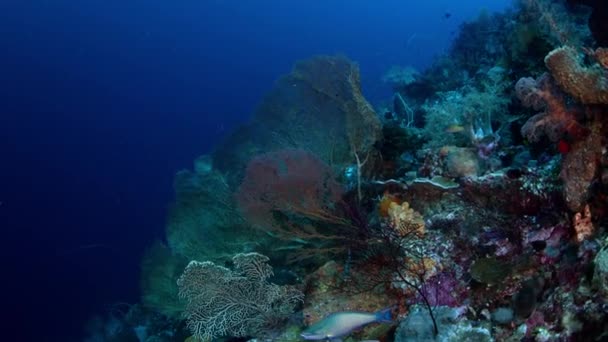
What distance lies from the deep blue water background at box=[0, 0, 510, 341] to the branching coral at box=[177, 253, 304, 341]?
574 inches

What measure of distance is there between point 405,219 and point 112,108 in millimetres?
63012

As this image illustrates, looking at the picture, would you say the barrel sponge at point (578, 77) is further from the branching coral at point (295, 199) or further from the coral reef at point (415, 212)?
the branching coral at point (295, 199)

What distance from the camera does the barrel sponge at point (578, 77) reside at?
3143 millimetres

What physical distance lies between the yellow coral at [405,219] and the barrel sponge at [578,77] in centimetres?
161

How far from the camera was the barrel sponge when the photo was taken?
3.14 metres

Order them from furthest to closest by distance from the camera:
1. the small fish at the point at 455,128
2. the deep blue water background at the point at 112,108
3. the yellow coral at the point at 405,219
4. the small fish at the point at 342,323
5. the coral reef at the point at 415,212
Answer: the deep blue water background at the point at 112,108 < the small fish at the point at 455,128 < the yellow coral at the point at 405,219 < the coral reef at the point at 415,212 < the small fish at the point at 342,323

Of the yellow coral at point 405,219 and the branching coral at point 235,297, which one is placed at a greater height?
the yellow coral at point 405,219

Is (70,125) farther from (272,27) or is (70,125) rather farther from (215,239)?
(215,239)

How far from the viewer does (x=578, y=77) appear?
3.20 metres

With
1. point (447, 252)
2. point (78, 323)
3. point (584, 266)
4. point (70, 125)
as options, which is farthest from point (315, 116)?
point (70, 125)

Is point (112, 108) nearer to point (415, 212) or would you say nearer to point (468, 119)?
point (468, 119)

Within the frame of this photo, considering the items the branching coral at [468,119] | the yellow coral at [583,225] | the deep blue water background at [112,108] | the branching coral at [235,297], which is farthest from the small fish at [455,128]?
the deep blue water background at [112,108]

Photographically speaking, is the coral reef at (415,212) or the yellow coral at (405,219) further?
the yellow coral at (405,219)

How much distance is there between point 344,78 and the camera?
636 cm
